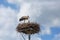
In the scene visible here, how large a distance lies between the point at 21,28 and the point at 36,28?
1023 mm

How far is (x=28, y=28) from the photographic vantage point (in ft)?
67.5

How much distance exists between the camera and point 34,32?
20688 mm

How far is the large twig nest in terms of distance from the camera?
67.3 feet

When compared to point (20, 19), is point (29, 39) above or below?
below

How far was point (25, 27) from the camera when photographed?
20.5 meters

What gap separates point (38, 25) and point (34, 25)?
0.31m

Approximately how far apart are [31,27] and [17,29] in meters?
0.96

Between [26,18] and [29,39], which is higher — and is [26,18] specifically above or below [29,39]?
above

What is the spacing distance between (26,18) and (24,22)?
1.84 feet

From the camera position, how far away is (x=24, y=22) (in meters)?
21.0

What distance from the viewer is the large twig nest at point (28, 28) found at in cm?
2050

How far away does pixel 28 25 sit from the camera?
2055cm

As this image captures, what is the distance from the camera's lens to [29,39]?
2078 cm

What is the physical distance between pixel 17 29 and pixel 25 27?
1.86 ft
